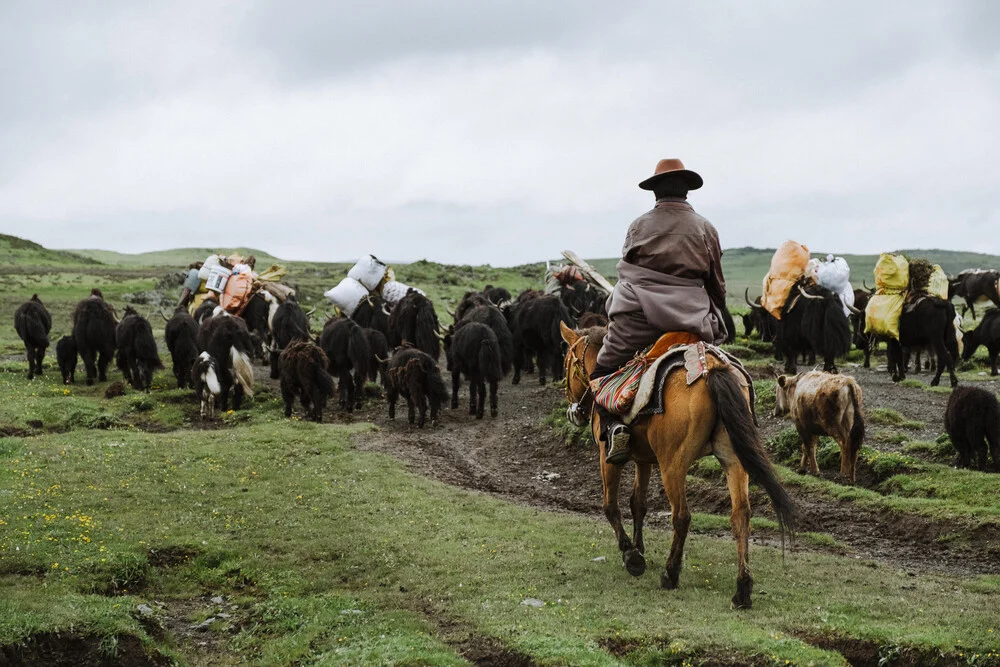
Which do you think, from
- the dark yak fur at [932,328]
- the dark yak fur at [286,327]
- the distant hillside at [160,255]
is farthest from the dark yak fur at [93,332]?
the distant hillside at [160,255]

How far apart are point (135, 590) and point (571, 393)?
4.99m

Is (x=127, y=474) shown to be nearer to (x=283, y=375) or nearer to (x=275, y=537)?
(x=275, y=537)

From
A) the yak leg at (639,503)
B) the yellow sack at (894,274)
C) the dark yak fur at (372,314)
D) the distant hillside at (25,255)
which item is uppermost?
the distant hillside at (25,255)

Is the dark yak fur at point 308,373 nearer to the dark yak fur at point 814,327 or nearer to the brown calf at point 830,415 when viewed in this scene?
the brown calf at point 830,415

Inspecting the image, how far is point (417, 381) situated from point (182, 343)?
6638 millimetres

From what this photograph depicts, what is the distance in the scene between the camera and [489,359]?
19750 millimetres

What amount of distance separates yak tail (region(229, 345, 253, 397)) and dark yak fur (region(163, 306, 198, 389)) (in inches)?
83.6

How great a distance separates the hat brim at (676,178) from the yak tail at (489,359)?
1068cm

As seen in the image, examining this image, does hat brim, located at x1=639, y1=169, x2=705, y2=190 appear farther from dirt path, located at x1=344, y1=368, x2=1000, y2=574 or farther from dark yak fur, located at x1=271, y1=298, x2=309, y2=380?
dark yak fur, located at x1=271, y1=298, x2=309, y2=380

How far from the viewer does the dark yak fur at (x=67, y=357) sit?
75.2 ft

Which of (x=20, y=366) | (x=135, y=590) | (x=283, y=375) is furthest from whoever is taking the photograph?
(x=20, y=366)

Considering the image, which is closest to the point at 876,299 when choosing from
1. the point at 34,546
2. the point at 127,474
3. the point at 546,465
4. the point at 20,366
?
the point at 546,465

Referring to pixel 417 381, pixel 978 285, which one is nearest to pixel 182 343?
pixel 417 381

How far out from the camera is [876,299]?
20.5 m
